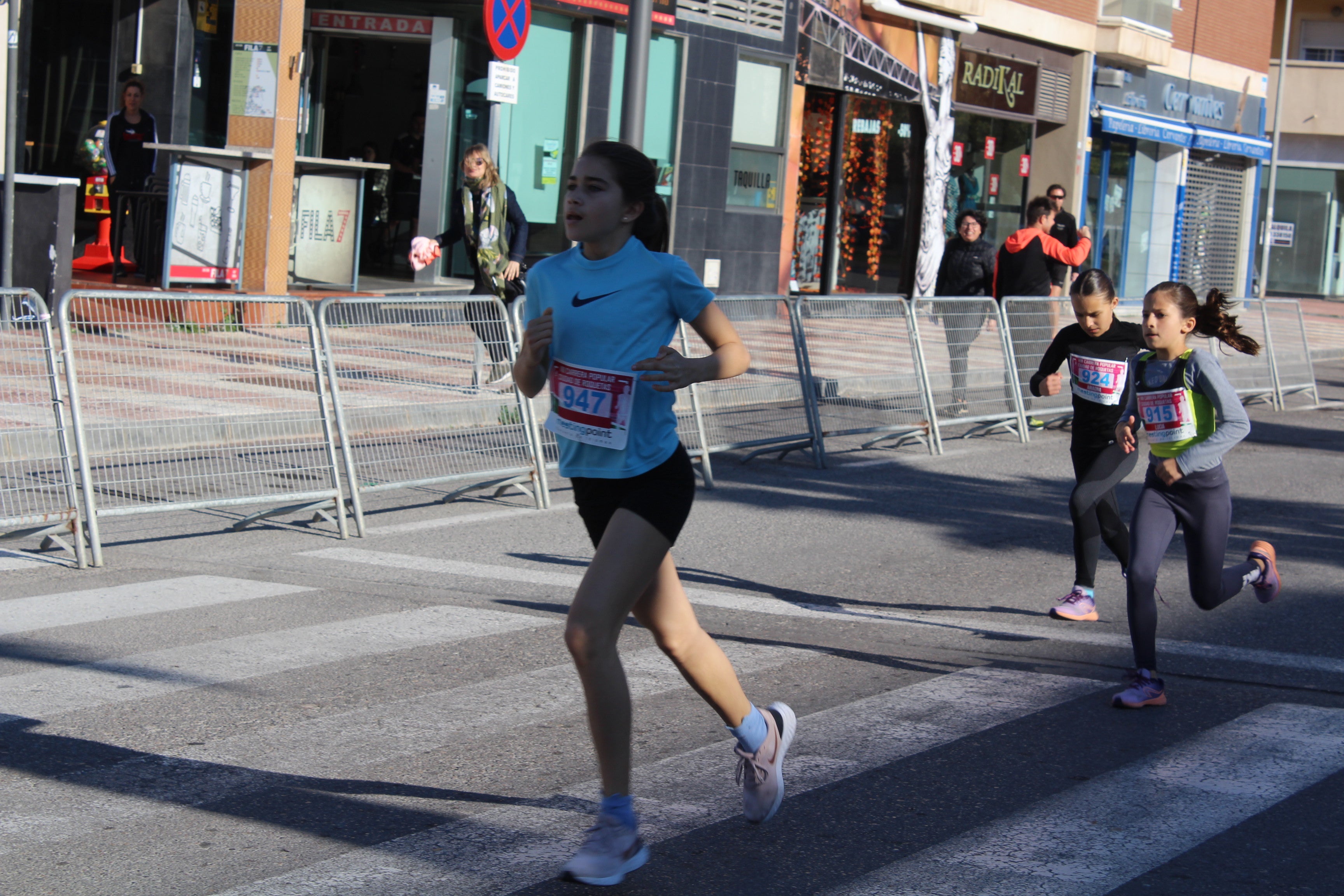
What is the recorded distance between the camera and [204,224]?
15312 millimetres

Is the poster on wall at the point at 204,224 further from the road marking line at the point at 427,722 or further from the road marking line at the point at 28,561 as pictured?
the road marking line at the point at 427,722

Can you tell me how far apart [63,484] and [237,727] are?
9.39ft

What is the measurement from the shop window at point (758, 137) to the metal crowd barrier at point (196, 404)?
1420cm

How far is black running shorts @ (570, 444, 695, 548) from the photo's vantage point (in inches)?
152

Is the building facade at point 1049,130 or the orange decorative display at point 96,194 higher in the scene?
the building facade at point 1049,130

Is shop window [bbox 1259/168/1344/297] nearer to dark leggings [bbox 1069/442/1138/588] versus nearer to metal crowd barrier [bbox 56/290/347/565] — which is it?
dark leggings [bbox 1069/442/1138/588]

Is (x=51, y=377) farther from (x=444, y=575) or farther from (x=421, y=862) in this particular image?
(x=421, y=862)

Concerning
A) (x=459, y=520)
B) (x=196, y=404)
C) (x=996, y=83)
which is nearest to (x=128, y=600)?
(x=196, y=404)

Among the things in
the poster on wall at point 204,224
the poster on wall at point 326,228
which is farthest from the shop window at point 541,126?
the poster on wall at point 204,224

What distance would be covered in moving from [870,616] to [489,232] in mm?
5910

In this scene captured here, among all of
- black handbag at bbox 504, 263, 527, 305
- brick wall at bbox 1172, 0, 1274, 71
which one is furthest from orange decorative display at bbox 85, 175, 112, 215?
brick wall at bbox 1172, 0, 1274, 71

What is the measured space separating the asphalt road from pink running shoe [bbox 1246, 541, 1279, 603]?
0.83 ft

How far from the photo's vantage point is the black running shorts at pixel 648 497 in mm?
3873

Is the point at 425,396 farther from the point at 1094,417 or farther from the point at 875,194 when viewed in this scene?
the point at 875,194
